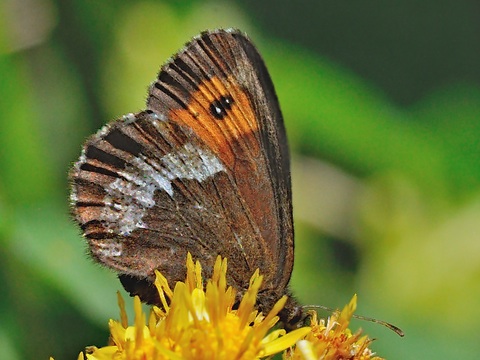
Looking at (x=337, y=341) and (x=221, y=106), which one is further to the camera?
(x=221, y=106)

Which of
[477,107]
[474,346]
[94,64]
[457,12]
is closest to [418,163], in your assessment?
[477,107]

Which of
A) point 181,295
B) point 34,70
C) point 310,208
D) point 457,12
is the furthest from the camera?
point 457,12

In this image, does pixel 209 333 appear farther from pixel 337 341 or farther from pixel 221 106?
pixel 221 106

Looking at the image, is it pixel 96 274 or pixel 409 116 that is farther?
pixel 409 116

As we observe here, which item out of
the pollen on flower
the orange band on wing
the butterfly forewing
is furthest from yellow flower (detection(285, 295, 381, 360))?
the orange band on wing

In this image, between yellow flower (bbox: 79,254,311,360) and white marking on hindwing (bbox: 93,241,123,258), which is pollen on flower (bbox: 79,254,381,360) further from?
white marking on hindwing (bbox: 93,241,123,258)

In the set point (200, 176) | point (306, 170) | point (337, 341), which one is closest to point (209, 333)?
point (337, 341)

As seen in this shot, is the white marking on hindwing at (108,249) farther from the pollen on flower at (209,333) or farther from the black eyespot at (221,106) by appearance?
the black eyespot at (221,106)

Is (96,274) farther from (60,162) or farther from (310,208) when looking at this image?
(310,208)
